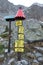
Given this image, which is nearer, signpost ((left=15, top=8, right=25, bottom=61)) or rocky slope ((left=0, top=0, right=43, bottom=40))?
signpost ((left=15, top=8, right=25, bottom=61))

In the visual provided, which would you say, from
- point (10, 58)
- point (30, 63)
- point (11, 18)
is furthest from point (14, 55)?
point (11, 18)

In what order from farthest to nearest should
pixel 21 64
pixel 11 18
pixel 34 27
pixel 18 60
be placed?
pixel 34 27 → pixel 11 18 → pixel 18 60 → pixel 21 64

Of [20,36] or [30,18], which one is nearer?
[20,36]

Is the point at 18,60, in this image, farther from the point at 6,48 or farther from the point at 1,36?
the point at 1,36

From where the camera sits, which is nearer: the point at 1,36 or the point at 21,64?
the point at 21,64

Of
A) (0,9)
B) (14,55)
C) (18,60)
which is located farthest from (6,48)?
(0,9)

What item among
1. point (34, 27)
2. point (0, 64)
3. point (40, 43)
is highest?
point (34, 27)

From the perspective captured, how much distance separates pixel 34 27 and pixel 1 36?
1.81 meters

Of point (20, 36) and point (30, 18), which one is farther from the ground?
point (30, 18)

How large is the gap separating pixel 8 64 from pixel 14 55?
3.25ft

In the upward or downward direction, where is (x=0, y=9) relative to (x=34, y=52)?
upward

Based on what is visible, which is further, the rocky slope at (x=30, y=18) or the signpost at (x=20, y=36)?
the rocky slope at (x=30, y=18)

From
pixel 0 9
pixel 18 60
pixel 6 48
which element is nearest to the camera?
pixel 18 60

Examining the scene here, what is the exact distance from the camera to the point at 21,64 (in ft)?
29.3
